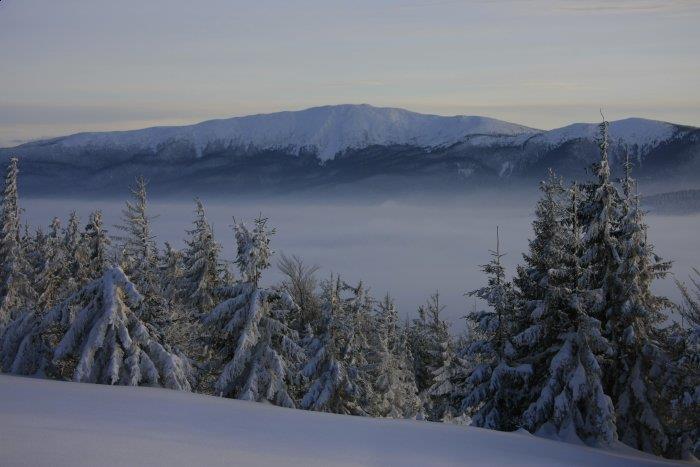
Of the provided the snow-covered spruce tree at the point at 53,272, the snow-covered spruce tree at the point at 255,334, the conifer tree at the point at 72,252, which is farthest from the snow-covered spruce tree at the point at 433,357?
the snow-covered spruce tree at the point at 53,272

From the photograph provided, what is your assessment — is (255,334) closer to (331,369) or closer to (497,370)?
(331,369)

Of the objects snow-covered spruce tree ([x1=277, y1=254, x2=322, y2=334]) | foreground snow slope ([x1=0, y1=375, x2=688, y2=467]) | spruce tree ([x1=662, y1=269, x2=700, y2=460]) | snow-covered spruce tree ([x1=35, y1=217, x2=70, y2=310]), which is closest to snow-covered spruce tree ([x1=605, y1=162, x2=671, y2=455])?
spruce tree ([x1=662, y1=269, x2=700, y2=460])

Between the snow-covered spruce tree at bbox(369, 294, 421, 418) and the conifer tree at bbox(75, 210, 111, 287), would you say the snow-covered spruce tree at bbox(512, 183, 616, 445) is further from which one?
the conifer tree at bbox(75, 210, 111, 287)

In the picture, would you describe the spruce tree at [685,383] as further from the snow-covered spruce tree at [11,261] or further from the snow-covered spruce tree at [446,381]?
the snow-covered spruce tree at [11,261]

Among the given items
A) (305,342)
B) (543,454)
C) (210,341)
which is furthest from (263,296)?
(543,454)

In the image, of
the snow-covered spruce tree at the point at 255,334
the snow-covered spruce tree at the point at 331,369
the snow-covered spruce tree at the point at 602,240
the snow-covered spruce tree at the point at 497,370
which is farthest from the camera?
the snow-covered spruce tree at the point at 331,369

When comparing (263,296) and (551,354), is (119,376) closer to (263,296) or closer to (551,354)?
(263,296)

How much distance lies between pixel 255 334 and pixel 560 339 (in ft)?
32.0

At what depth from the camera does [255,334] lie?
826 inches

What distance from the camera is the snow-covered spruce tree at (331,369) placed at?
25.9 meters

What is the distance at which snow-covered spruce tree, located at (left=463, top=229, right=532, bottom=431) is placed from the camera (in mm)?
22062

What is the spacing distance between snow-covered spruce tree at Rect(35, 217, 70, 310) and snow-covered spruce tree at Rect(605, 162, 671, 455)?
20.2m

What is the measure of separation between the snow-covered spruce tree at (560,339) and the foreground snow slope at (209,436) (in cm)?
478

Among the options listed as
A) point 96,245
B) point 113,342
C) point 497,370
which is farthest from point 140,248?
point 497,370
